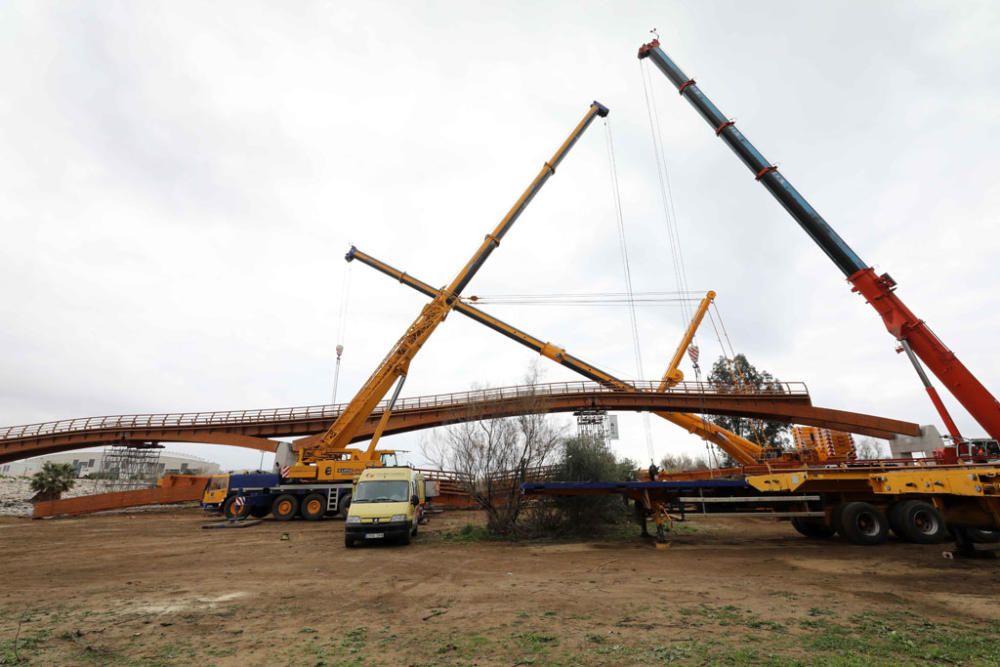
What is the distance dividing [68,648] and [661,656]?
23.8ft

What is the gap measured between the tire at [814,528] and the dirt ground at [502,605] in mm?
1158

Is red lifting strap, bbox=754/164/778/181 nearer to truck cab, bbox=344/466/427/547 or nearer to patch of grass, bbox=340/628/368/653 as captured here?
truck cab, bbox=344/466/427/547

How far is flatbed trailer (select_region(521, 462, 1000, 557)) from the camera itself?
12.3 metres

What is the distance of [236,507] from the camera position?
22672mm

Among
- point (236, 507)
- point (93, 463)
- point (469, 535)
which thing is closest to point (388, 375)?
point (236, 507)

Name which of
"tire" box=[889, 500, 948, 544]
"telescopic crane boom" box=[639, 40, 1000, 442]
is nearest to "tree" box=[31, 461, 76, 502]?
"tire" box=[889, 500, 948, 544]

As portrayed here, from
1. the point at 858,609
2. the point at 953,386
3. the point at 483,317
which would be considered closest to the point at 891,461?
the point at 953,386

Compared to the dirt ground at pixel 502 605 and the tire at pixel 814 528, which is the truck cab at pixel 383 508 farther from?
the tire at pixel 814 528

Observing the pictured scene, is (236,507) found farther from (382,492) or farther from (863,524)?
(863,524)

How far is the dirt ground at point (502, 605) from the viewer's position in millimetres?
5461

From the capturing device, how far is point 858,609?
709cm

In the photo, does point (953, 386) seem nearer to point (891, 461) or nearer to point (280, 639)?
point (891, 461)

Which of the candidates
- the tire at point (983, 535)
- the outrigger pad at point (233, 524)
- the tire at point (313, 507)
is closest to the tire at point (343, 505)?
the tire at point (313, 507)

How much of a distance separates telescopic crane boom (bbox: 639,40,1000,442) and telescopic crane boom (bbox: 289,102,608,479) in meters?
12.3
